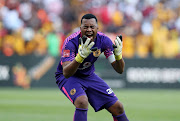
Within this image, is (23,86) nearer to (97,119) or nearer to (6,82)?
(6,82)

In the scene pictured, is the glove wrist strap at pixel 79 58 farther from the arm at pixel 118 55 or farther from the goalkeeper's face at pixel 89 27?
the arm at pixel 118 55

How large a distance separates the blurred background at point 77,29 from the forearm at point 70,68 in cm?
908

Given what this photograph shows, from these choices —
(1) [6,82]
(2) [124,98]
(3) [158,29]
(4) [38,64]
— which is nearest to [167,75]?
(3) [158,29]

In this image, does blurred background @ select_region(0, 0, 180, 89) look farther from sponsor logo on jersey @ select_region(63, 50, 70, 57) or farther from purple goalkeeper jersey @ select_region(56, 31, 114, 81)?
sponsor logo on jersey @ select_region(63, 50, 70, 57)

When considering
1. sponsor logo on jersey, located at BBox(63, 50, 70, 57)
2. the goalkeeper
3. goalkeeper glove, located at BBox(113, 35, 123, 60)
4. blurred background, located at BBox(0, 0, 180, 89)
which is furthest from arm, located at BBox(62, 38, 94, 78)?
blurred background, located at BBox(0, 0, 180, 89)

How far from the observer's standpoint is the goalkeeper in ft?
19.5

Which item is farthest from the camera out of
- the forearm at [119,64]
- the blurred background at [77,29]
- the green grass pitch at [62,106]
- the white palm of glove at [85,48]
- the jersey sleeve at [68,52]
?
the blurred background at [77,29]

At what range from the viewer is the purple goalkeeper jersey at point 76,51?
20.1ft

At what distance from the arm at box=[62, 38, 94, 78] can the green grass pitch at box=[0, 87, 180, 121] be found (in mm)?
3574

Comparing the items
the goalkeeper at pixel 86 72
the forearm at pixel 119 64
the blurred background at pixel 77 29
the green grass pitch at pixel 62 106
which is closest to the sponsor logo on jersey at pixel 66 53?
Result: the goalkeeper at pixel 86 72

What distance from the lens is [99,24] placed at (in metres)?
18.1

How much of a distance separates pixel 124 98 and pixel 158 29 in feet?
17.8

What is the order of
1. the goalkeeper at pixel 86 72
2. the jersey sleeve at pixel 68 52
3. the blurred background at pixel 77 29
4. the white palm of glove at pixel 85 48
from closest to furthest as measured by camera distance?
the white palm of glove at pixel 85 48 → the goalkeeper at pixel 86 72 → the jersey sleeve at pixel 68 52 → the blurred background at pixel 77 29

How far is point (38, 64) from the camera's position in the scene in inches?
679
